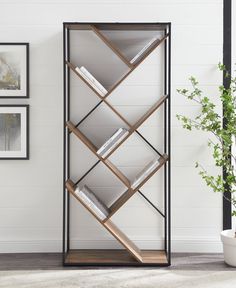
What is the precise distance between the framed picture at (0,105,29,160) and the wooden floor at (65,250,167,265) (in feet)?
2.62

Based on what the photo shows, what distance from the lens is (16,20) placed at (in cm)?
334

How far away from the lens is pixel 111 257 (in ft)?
10.4

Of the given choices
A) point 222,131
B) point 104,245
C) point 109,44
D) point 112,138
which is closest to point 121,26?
point 109,44

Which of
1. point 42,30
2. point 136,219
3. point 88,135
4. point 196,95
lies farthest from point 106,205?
point 42,30

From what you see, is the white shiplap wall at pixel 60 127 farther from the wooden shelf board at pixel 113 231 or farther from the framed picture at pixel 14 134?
the wooden shelf board at pixel 113 231

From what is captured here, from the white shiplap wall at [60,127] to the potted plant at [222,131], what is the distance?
0.07 m

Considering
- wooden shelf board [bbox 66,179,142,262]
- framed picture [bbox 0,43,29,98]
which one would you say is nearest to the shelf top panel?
framed picture [bbox 0,43,29,98]

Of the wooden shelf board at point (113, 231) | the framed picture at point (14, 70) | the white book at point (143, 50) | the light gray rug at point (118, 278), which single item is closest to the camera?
the light gray rug at point (118, 278)

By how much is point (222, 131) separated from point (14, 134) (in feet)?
4.84

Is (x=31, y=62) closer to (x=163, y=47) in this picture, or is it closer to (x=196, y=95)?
(x=163, y=47)

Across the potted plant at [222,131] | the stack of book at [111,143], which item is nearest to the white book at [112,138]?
the stack of book at [111,143]

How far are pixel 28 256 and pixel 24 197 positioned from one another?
42 centimetres

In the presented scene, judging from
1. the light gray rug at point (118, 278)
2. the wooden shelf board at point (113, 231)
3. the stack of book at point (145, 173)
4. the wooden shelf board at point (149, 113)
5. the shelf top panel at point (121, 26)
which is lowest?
the light gray rug at point (118, 278)

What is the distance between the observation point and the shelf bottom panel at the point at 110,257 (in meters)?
3.05
